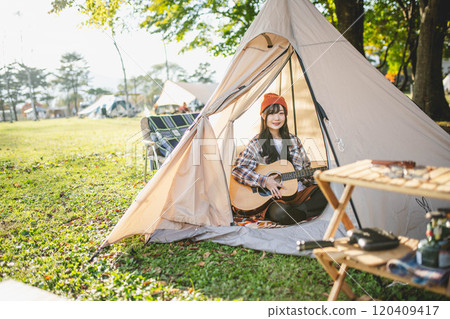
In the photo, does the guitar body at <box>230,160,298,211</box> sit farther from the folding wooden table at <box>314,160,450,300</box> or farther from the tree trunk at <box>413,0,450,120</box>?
the tree trunk at <box>413,0,450,120</box>

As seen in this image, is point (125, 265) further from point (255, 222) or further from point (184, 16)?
point (184, 16)

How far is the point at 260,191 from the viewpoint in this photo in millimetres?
3936

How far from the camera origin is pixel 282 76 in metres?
5.12

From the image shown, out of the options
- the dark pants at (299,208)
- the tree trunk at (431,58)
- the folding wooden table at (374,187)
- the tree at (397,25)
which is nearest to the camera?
the folding wooden table at (374,187)

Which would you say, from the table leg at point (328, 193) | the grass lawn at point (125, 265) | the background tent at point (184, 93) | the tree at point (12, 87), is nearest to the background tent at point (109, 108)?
→ the tree at point (12, 87)

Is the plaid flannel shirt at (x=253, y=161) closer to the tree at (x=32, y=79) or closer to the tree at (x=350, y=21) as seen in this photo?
the tree at (x=350, y=21)

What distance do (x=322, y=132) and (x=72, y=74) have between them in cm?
5931

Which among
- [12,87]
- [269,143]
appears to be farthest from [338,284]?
[12,87]

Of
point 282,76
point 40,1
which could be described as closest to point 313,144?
point 282,76

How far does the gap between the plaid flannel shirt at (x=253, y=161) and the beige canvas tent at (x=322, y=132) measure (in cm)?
33

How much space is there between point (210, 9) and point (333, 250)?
31.8ft

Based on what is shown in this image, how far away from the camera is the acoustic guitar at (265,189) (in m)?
3.79

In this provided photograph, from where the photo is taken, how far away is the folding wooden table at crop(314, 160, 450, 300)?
1771mm

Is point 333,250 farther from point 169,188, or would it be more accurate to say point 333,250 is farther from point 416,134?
point 169,188
